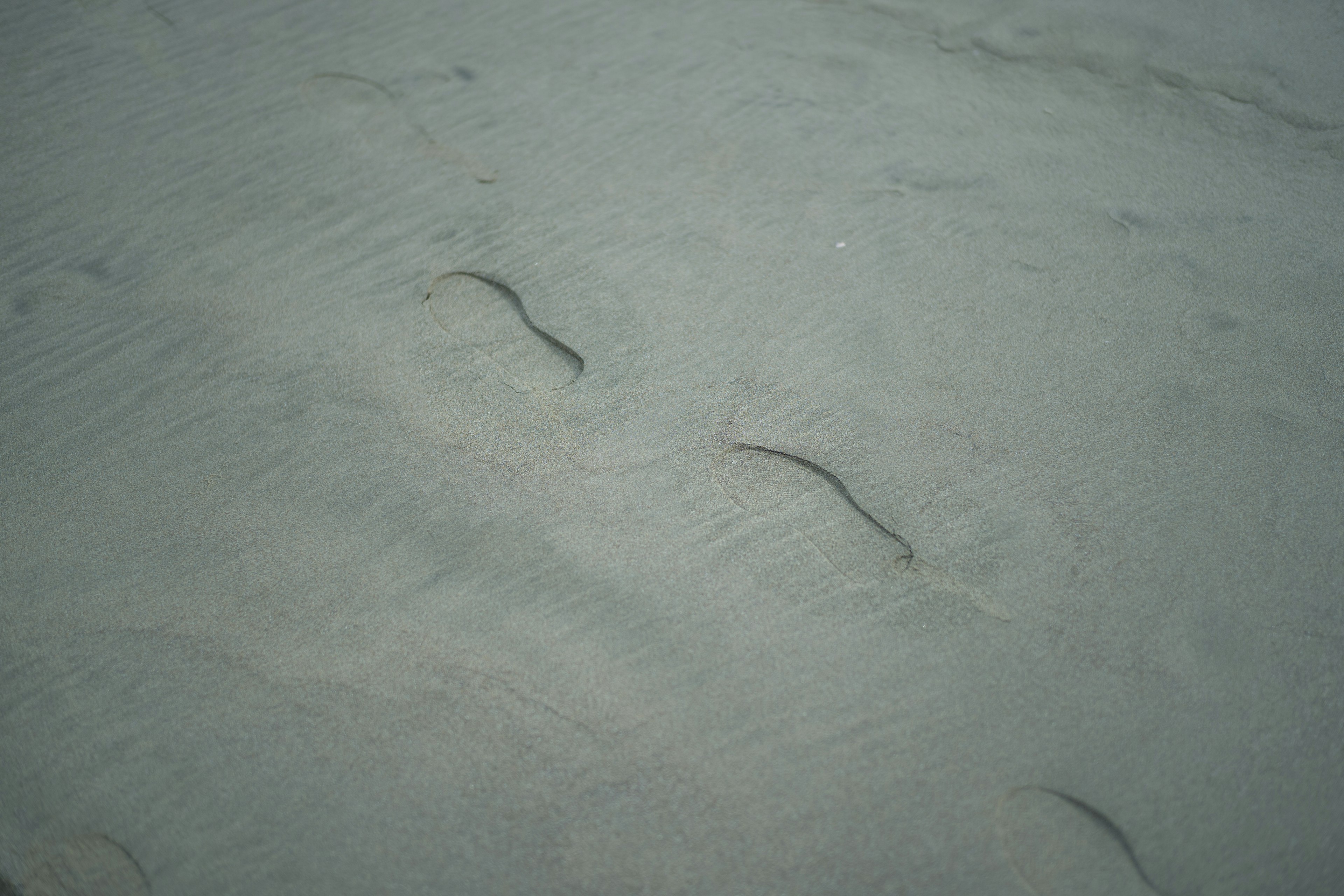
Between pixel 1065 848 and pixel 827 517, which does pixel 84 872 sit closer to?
pixel 827 517

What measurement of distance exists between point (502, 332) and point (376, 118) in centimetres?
115

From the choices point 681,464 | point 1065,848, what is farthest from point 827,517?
point 1065,848

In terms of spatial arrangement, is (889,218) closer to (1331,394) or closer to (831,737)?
(1331,394)

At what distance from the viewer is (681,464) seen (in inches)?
74.4

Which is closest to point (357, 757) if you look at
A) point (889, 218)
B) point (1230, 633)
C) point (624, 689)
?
point (624, 689)

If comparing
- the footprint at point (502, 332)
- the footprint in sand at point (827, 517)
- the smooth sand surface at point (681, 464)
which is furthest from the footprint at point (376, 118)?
the footprint in sand at point (827, 517)

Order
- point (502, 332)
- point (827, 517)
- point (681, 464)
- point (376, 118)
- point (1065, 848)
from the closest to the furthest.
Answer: point (1065, 848) < point (827, 517) < point (681, 464) < point (502, 332) < point (376, 118)

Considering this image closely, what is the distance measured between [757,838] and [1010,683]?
0.54 meters

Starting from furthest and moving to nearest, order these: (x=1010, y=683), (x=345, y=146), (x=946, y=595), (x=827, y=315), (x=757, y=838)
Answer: (x=345, y=146) < (x=827, y=315) < (x=946, y=595) < (x=1010, y=683) < (x=757, y=838)

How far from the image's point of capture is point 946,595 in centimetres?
164

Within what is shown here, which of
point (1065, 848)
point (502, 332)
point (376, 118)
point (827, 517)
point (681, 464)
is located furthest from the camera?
point (376, 118)

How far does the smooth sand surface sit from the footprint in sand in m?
0.01

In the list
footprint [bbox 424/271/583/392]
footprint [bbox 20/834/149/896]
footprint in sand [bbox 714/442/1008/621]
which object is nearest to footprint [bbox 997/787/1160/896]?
footprint in sand [bbox 714/442/1008/621]

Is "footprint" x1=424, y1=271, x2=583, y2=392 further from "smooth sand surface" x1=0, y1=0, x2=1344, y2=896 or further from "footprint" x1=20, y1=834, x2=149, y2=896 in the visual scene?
"footprint" x1=20, y1=834, x2=149, y2=896
